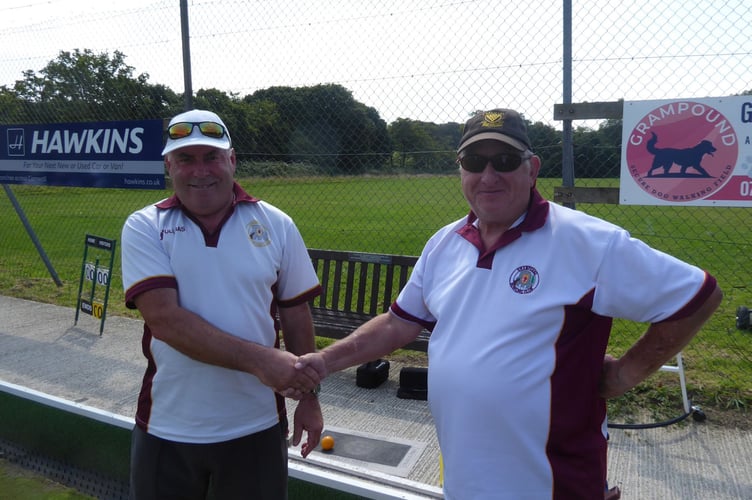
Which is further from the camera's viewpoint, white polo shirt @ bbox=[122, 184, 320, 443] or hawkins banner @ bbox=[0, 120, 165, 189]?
hawkins banner @ bbox=[0, 120, 165, 189]

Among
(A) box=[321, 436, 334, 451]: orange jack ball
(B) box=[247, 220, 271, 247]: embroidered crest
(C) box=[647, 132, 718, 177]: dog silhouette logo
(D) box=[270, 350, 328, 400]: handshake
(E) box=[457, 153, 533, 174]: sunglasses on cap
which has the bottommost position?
(A) box=[321, 436, 334, 451]: orange jack ball

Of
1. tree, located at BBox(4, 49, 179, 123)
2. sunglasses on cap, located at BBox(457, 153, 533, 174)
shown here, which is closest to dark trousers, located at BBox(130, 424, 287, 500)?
sunglasses on cap, located at BBox(457, 153, 533, 174)

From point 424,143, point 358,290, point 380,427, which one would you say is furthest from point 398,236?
point 380,427

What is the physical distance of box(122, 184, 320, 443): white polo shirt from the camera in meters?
2.23

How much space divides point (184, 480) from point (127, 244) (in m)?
0.93

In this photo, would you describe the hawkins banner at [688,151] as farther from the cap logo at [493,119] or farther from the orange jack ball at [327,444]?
the orange jack ball at [327,444]

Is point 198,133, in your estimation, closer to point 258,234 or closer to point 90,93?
point 258,234

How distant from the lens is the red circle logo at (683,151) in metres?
3.46

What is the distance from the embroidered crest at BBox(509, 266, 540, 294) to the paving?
1.35 metres

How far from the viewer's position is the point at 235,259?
2.27 metres

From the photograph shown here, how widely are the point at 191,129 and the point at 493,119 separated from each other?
1140mm

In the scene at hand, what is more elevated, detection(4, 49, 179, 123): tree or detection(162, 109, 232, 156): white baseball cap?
detection(4, 49, 179, 123): tree

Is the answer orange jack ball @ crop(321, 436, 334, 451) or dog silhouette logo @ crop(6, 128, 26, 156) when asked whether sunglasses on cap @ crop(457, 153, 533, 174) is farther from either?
dog silhouette logo @ crop(6, 128, 26, 156)

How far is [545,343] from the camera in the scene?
5.65 feet
